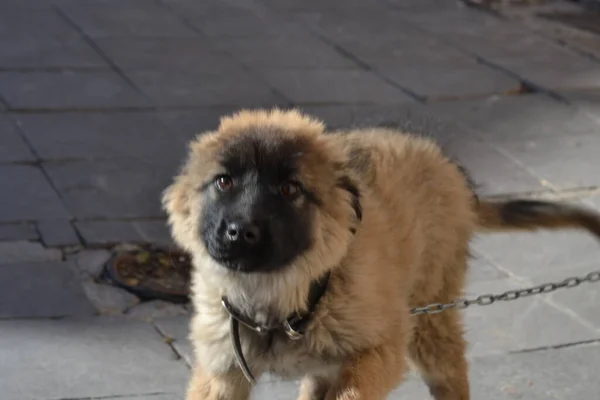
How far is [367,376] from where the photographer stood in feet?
12.6

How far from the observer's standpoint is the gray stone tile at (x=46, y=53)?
944 cm

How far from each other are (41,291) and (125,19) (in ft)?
18.9

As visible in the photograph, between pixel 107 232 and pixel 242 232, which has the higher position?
pixel 242 232

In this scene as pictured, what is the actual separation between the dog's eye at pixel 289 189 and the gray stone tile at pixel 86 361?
5.28ft

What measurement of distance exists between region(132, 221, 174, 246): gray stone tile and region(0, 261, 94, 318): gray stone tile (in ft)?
1.97

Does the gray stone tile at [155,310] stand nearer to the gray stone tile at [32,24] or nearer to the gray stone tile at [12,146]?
the gray stone tile at [12,146]

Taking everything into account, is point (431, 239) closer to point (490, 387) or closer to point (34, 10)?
point (490, 387)

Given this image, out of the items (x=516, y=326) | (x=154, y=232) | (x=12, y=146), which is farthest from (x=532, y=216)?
(x=12, y=146)

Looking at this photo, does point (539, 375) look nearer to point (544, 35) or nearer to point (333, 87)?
point (333, 87)

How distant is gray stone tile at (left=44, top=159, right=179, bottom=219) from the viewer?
684 cm

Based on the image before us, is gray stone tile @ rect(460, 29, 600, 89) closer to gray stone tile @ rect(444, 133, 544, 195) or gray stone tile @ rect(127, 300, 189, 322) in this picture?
gray stone tile @ rect(444, 133, 544, 195)

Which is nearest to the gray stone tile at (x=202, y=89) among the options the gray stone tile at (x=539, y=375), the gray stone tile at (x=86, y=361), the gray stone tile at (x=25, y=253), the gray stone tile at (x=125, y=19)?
the gray stone tile at (x=125, y=19)

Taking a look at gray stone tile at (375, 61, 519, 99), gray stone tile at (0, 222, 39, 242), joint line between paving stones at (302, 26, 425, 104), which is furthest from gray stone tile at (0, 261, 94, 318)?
gray stone tile at (375, 61, 519, 99)

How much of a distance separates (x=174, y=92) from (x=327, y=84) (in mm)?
1369
